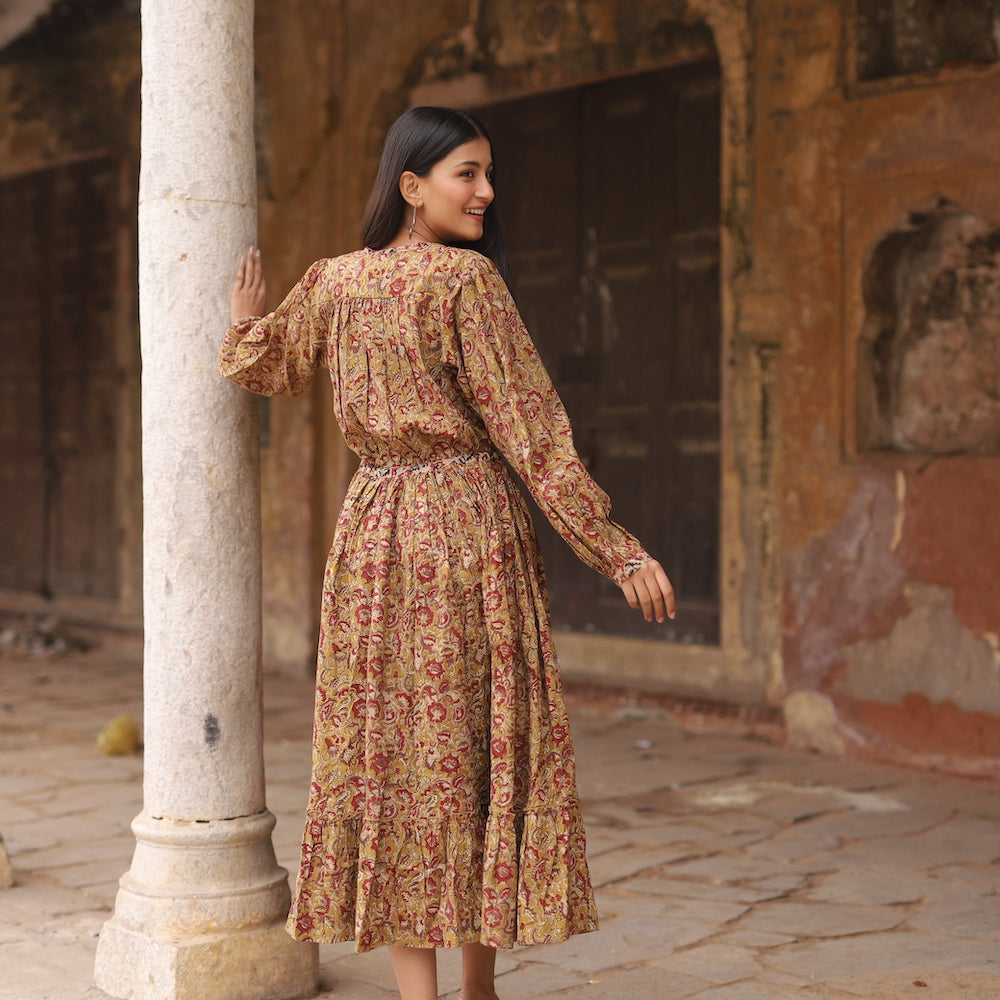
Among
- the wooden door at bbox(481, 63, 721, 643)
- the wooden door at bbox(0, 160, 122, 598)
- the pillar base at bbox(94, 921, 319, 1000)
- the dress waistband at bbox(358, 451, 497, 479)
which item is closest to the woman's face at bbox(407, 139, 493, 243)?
the dress waistband at bbox(358, 451, 497, 479)

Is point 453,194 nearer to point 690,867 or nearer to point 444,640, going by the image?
point 444,640

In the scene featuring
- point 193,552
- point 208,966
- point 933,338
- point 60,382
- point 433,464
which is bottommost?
point 208,966

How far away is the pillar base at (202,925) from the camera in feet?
10.1

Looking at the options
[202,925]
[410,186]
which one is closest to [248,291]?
[410,186]

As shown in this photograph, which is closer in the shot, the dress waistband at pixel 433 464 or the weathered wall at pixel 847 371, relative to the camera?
the dress waistband at pixel 433 464

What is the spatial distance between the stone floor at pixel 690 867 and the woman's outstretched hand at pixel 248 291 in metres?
1.43

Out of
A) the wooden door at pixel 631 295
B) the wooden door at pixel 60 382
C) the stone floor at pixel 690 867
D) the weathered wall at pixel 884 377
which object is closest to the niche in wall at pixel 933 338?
the weathered wall at pixel 884 377

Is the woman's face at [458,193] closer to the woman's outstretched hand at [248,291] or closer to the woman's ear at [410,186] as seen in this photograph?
the woman's ear at [410,186]

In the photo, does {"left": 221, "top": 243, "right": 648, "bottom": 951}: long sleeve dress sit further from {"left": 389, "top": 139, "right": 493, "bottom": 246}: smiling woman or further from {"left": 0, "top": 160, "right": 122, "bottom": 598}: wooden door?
{"left": 0, "top": 160, "right": 122, "bottom": 598}: wooden door

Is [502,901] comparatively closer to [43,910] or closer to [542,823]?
[542,823]

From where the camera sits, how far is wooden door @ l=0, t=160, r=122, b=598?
9156 millimetres

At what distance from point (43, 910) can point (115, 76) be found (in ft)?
20.6

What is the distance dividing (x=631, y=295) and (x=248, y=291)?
12.4 feet

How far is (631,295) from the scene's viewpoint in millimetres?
6680
